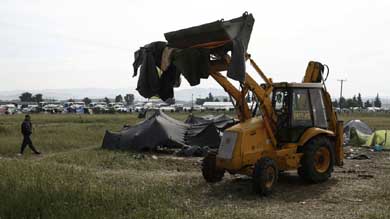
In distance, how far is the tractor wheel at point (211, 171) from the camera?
12.4 m

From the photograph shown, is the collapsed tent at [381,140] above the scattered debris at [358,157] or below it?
above

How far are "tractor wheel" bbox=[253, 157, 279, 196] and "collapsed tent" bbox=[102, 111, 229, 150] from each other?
994cm

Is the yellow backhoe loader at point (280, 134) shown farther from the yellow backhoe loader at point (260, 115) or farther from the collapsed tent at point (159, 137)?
the collapsed tent at point (159, 137)

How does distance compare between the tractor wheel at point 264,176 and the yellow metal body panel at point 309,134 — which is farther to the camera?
the yellow metal body panel at point 309,134

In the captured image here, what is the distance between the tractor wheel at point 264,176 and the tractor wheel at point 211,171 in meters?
1.58

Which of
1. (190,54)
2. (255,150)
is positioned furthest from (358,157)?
(190,54)

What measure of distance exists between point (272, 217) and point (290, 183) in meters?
3.86

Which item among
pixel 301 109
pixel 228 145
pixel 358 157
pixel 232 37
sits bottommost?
pixel 358 157

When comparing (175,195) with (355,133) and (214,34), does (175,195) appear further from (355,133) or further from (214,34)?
(355,133)

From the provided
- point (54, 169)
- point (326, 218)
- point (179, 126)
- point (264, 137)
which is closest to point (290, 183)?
point (264, 137)

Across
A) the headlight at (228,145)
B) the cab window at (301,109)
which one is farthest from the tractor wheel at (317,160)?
the headlight at (228,145)

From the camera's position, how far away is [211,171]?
12414 mm

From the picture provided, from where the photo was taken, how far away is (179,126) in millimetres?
23266

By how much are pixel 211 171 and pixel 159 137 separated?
28.3 feet
